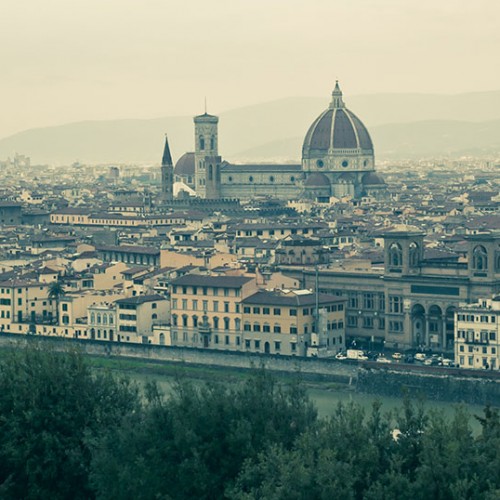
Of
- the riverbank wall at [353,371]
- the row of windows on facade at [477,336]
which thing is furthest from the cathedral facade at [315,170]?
the row of windows on facade at [477,336]

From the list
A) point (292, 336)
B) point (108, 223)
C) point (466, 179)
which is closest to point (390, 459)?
A: point (292, 336)

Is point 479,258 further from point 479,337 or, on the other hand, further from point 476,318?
point 479,337

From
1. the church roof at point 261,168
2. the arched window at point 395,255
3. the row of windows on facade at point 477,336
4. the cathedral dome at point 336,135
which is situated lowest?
the row of windows on facade at point 477,336

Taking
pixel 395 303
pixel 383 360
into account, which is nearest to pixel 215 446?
pixel 383 360

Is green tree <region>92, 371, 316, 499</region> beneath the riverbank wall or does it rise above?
above

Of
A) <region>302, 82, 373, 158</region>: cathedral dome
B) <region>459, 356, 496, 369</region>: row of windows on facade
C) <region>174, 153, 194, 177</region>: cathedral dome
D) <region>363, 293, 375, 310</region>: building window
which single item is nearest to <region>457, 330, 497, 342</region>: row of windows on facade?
<region>459, 356, 496, 369</region>: row of windows on facade

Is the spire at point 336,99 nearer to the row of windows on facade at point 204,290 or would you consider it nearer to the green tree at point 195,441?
the row of windows on facade at point 204,290

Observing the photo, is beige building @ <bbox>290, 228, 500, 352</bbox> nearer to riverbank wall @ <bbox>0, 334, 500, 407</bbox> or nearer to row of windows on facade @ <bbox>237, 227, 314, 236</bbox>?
riverbank wall @ <bbox>0, 334, 500, 407</bbox>

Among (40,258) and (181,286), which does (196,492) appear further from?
(40,258)
